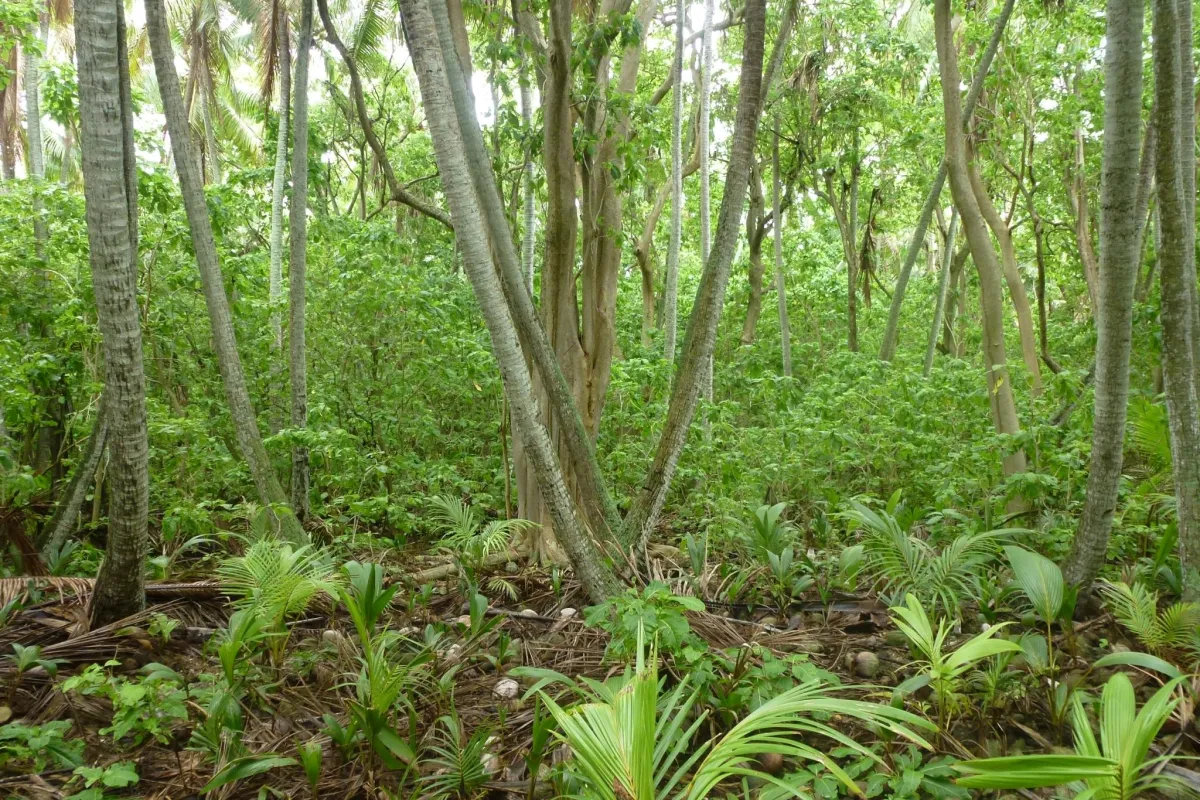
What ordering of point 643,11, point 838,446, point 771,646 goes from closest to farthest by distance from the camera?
1. point 771,646
2. point 838,446
3. point 643,11

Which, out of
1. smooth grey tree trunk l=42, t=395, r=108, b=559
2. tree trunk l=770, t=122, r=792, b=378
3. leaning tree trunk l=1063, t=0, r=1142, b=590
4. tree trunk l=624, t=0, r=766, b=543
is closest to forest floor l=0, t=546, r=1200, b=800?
tree trunk l=624, t=0, r=766, b=543

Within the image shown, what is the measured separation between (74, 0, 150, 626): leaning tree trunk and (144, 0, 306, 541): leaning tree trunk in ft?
3.50

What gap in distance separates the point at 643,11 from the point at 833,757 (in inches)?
258

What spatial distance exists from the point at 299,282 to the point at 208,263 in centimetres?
130

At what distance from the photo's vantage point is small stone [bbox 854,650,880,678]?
348 centimetres

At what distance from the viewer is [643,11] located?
7.05 metres

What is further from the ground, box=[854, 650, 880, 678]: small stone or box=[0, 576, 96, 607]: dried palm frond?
box=[0, 576, 96, 607]: dried palm frond

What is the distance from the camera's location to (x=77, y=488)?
4648mm

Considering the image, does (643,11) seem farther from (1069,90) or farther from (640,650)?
(640,650)

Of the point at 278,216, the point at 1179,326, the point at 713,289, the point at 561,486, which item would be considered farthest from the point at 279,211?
the point at 1179,326

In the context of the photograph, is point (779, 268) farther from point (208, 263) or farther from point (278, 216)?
point (208, 263)

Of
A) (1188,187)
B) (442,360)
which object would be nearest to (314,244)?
(442,360)

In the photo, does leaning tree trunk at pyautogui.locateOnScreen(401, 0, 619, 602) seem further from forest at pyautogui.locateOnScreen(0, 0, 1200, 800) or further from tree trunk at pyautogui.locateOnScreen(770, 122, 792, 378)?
tree trunk at pyautogui.locateOnScreen(770, 122, 792, 378)

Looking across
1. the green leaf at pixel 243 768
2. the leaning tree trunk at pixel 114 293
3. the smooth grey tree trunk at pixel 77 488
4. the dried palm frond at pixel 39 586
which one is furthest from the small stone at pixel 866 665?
the smooth grey tree trunk at pixel 77 488
